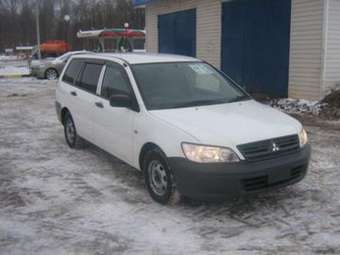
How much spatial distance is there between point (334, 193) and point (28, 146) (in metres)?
5.21

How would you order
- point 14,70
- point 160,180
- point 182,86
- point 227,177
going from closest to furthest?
point 227,177
point 160,180
point 182,86
point 14,70

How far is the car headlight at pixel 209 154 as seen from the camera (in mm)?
4754

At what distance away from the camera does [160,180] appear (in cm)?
534

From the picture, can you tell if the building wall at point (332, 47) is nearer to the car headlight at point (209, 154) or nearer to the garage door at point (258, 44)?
the garage door at point (258, 44)

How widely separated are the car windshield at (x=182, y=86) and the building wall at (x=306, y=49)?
21.3 feet

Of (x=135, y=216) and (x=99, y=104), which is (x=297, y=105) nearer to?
(x=99, y=104)

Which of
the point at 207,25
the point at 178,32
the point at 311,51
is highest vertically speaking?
the point at 207,25

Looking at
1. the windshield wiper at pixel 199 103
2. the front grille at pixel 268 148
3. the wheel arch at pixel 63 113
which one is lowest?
the wheel arch at pixel 63 113

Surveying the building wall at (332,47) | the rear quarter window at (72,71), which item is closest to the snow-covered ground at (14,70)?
the building wall at (332,47)

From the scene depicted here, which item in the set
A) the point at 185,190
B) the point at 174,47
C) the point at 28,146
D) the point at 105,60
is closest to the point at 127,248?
the point at 185,190

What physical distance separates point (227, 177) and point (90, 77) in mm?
3321

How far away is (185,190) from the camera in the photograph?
4.95 m

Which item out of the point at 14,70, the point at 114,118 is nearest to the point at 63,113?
the point at 114,118

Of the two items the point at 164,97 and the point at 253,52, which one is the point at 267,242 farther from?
the point at 253,52
